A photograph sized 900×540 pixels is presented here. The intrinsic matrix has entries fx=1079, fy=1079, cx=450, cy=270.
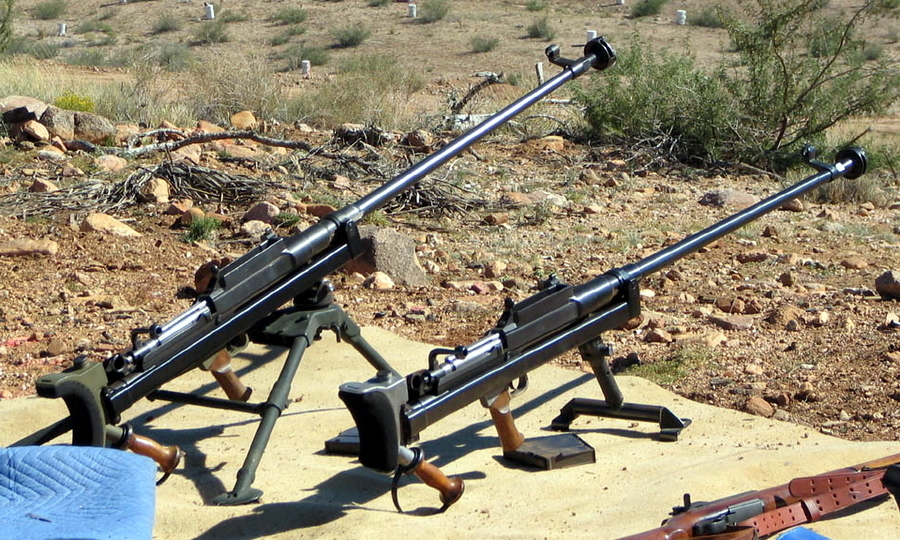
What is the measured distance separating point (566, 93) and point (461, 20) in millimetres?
16940

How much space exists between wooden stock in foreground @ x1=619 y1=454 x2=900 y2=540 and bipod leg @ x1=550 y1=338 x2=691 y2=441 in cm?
82

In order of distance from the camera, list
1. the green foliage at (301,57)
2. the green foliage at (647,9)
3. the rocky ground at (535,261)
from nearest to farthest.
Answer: the rocky ground at (535,261) → the green foliage at (301,57) → the green foliage at (647,9)

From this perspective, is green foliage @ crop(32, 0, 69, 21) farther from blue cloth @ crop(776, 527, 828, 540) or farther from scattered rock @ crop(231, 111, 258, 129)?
blue cloth @ crop(776, 527, 828, 540)

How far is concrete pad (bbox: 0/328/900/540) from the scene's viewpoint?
316cm

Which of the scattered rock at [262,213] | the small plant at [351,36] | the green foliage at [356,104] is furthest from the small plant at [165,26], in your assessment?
the scattered rock at [262,213]

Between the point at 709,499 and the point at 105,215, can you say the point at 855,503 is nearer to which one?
the point at 709,499

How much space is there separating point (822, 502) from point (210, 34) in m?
27.7

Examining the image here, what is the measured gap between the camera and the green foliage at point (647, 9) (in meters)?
32.9

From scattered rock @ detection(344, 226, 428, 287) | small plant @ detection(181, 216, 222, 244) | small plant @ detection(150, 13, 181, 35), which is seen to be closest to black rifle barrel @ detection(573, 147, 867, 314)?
scattered rock @ detection(344, 226, 428, 287)

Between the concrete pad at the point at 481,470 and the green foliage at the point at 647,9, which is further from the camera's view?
the green foliage at the point at 647,9

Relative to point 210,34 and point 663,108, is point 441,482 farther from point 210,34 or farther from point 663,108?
point 210,34

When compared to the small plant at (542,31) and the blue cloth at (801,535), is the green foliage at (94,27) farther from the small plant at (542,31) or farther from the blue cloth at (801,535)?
the blue cloth at (801,535)

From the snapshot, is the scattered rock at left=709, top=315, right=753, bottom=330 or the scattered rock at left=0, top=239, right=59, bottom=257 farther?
the scattered rock at left=0, top=239, right=59, bottom=257

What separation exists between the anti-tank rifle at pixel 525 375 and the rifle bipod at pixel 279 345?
0.58 meters
